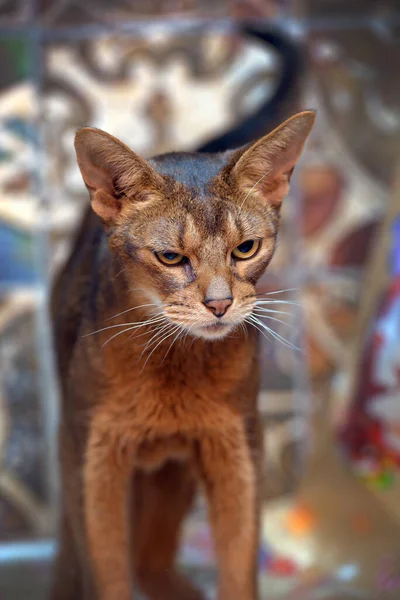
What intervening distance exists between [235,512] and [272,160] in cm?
49

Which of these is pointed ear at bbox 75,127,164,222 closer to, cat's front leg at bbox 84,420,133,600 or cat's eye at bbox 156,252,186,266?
cat's eye at bbox 156,252,186,266

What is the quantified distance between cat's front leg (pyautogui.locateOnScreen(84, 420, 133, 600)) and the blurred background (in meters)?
0.59

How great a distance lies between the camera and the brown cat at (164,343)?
0.88 m

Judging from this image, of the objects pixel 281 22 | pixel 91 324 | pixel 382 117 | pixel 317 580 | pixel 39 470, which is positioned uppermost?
pixel 281 22

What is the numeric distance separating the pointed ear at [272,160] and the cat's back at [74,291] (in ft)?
A: 0.80

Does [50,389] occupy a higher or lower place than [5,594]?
higher

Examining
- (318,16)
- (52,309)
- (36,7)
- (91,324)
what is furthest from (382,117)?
(91,324)

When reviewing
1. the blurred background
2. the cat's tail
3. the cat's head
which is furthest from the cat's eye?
the blurred background

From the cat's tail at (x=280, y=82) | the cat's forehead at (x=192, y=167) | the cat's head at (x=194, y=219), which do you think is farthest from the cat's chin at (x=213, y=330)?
the cat's tail at (x=280, y=82)

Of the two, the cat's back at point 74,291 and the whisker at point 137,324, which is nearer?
the whisker at point 137,324

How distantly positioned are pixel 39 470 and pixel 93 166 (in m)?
1.08

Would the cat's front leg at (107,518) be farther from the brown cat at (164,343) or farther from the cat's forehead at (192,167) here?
the cat's forehead at (192,167)

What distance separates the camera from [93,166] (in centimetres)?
88

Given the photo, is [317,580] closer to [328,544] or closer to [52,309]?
[328,544]
